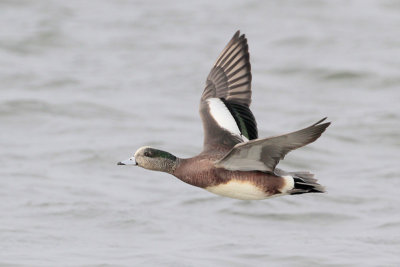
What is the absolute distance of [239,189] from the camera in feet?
19.2

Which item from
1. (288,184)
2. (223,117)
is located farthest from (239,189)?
(223,117)

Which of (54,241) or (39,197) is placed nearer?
(54,241)

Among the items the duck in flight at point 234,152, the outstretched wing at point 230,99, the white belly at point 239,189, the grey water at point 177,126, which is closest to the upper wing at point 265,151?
the duck in flight at point 234,152

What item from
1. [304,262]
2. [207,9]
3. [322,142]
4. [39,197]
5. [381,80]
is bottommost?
[304,262]

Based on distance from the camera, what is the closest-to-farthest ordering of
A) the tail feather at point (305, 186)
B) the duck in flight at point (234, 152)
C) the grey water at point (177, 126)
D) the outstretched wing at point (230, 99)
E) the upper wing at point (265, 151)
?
1. the upper wing at point (265, 151)
2. the duck in flight at point (234, 152)
3. the tail feather at point (305, 186)
4. the outstretched wing at point (230, 99)
5. the grey water at point (177, 126)

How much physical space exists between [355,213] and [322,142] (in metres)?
1.88

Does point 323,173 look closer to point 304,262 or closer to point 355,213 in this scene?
point 355,213

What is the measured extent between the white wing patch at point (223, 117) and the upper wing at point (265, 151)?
0.62 m

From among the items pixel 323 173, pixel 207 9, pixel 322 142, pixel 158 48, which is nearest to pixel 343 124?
pixel 322 142

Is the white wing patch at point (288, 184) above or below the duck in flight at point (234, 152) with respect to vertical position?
below

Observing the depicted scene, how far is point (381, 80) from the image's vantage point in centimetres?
1185

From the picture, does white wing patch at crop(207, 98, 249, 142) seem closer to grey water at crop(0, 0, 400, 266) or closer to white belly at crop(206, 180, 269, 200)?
white belly at crop(206, 180, 269, 200)

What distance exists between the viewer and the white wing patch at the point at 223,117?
6379mm

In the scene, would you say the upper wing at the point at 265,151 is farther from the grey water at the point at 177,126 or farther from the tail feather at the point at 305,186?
the grey water at the point at 177,126
